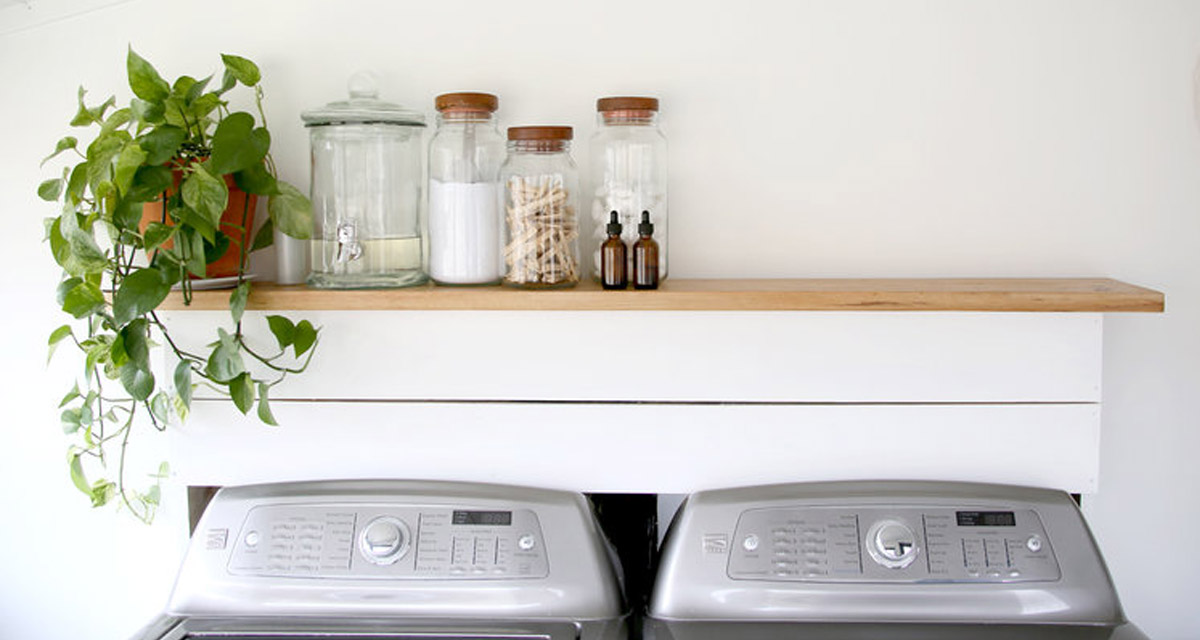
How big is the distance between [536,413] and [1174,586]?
1013 millimetres

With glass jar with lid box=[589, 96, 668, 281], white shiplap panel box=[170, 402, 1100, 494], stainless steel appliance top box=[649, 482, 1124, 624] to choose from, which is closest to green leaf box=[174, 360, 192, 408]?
white shiplap panel box=[170, 402, 1100, 494]

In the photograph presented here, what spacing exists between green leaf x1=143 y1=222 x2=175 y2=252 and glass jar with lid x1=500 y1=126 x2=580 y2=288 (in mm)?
444

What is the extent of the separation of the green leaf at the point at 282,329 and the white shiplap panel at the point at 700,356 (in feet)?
0.20

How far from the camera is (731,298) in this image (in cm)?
131

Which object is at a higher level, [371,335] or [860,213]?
[860,213]

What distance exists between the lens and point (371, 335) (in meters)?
1.46

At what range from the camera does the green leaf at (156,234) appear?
129 centimetres

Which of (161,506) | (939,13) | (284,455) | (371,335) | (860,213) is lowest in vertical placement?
(161,506)

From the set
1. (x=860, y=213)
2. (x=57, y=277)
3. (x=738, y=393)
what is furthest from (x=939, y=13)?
(x=57, y=277)

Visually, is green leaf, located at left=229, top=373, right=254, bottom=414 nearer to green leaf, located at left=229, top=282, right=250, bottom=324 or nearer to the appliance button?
green leaf, located at left=229, top=282, right=250, bottom=324

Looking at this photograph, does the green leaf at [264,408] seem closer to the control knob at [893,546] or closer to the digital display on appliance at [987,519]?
the control knob at [893,546]

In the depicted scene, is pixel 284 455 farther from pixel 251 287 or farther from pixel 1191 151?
pixel 1191 151

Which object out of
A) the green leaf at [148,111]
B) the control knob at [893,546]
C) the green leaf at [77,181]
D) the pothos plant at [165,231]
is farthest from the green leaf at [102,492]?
the control knob at [893,546]

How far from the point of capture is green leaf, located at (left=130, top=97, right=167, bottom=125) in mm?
1308
